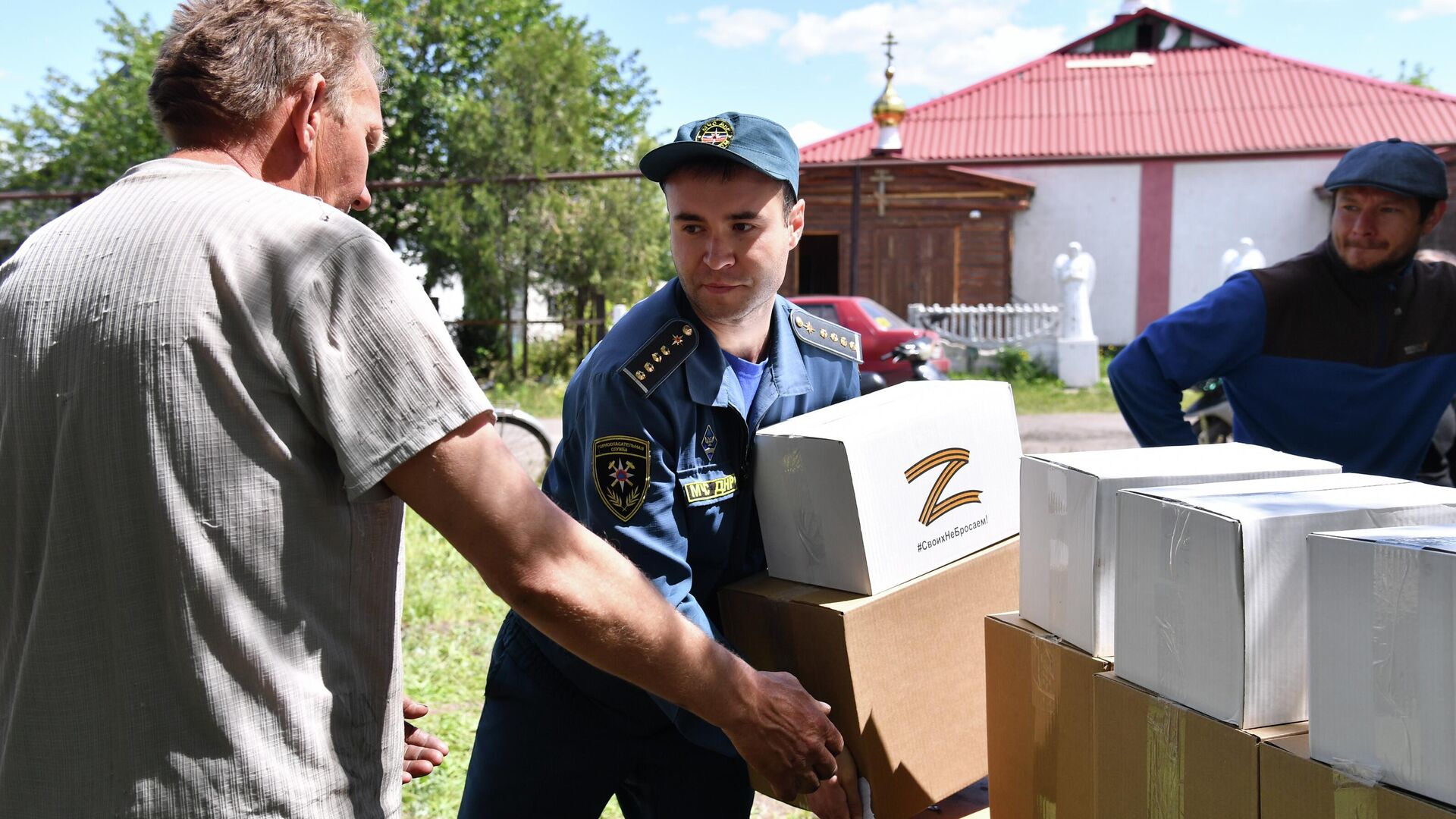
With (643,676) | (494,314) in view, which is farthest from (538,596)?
(494,314)

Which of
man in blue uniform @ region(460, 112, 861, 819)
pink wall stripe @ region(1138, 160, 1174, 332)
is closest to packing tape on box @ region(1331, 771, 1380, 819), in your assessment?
man in blue uniform @ region(460, 112, 861, 819)

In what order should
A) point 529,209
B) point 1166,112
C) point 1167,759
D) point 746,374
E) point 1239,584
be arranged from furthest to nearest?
point 1166,112, point 529,209, point 746,374, point 1167,759, point 1239,584

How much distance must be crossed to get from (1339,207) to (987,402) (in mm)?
1347

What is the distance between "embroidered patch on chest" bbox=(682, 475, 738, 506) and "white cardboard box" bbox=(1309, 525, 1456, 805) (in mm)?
890

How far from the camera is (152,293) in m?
1.20

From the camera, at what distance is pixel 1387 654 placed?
1047mm

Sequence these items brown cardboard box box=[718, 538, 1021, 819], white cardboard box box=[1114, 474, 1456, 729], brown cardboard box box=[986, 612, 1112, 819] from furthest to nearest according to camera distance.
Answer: brown cardboard box box=[718, 538, 1021, 819], brown cardboard box box=[986, 612, 1112, 819], white cardboard box box=[1114, 474, 1456, 729]

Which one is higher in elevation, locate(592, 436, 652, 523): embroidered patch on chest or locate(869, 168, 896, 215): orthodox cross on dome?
locate(869, 168, 896, 215): orthodox cross on dome

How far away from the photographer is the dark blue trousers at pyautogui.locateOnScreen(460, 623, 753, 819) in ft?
6.17

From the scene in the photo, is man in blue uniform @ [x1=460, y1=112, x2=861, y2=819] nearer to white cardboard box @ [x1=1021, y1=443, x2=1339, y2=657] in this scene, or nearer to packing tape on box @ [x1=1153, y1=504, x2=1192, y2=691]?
white cardboard box @ [x1=1021, y1=443, x2=1339, y2=657]

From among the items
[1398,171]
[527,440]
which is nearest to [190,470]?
[1398,171]

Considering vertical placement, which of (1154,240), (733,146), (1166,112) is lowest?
(733,146)

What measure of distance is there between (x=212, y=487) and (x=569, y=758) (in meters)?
0.89

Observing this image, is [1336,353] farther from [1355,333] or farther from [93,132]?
[93,132]
